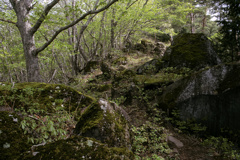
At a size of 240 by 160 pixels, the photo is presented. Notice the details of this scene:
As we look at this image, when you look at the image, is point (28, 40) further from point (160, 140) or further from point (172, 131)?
point (172, 131)

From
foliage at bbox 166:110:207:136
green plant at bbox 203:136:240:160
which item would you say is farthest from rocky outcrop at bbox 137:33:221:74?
green plant at bbox 203:136:240:160

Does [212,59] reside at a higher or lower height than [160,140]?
higher

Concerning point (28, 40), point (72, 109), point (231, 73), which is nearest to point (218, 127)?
point (231, 73)

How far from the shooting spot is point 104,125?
269cm

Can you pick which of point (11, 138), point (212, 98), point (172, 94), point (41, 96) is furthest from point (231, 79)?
point (41, 96)

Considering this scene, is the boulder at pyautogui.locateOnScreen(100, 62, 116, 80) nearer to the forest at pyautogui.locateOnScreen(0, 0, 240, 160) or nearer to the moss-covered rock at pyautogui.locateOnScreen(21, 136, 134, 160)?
the forest at pyautogui.locateOnScreen(0, 0, 240, 160)

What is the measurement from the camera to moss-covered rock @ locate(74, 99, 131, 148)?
2.58 metres

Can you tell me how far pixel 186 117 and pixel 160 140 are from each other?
5.11ft

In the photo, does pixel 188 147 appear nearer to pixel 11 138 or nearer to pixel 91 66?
pixel 11 138

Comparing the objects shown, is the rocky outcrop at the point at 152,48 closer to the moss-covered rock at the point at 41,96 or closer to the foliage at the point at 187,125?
the foliage at the point at 187,125

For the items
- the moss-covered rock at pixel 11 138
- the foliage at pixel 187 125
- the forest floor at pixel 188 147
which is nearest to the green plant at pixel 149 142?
the forest floor at pixel 188 147

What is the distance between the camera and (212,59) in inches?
278

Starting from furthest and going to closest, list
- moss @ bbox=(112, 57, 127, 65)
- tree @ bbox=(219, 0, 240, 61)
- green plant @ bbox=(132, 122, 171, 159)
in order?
1. moss @ bbox=(112, 57, 127, 65)
2. tree @ bbox=(219, 0, 240, 61)
3. green plant @ bbox=(132, 122, 171, 159)

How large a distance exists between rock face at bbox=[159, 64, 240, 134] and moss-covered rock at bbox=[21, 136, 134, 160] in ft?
11.9
